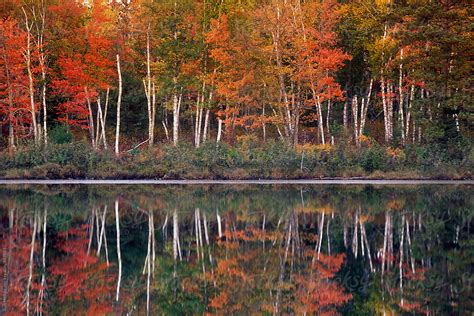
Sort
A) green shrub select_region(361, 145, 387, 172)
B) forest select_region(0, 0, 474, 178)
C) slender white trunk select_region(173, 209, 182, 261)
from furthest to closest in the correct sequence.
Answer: forest select_region(0, 0, 474, 178)
green shrub select_region(361, 145, 387, 172)
slender white trunk select_region(173, 209, 182, 261)

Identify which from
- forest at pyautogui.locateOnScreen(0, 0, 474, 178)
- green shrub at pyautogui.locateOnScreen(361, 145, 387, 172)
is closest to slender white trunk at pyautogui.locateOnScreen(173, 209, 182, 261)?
forest at pyautogui.locateOnScreen(0, 0, 474, 178)

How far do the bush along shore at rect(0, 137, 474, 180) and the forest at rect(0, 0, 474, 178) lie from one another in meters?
0.06

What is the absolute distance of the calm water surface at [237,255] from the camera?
31.9 ft

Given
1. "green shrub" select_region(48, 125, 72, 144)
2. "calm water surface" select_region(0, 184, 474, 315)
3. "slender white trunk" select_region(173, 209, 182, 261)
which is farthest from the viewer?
"green shrub" select_region(48, 125, 72, 144)

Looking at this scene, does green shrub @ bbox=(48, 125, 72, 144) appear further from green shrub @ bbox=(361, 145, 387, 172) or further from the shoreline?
green shrub @ bbox=(361, 145, 387, 172)

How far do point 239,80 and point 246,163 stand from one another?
10.7 meters

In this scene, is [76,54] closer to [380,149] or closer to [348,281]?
[380,149]

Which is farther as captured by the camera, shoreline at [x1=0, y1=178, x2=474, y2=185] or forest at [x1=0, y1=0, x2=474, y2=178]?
forest at [x1=0, y1=0, x2=474, y2=178]

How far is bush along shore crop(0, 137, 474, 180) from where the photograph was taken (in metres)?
31.6

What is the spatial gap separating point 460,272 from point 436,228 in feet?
16.7

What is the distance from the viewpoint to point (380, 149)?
3238 cm

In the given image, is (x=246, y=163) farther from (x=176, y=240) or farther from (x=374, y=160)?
(x=176, y=240)

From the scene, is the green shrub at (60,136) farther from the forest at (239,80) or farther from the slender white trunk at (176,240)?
the slender white trunk at (176,240)

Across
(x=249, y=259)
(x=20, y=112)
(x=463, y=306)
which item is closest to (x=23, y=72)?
(x=20, y=112)
